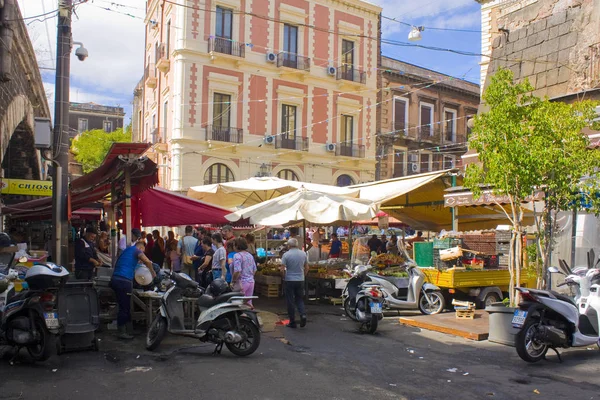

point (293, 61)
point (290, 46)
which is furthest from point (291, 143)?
point (290, 46)

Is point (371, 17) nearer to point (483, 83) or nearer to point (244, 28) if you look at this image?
point (244, 28)

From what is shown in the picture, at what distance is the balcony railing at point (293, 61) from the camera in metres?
29.4

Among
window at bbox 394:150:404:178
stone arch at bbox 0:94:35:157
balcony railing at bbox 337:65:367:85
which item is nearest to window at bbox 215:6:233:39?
balcony railing at bbox 337:65:367:85

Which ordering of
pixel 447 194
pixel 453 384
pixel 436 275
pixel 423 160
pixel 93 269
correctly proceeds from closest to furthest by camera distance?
pixel 453 384, pixel 93 269, pixel 436 275, pixel 447 194, pixel 423 160

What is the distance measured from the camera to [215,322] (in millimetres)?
6914

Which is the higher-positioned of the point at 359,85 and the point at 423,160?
the point at 359,85

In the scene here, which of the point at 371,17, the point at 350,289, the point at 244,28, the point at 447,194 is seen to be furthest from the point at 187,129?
the point at 350,289

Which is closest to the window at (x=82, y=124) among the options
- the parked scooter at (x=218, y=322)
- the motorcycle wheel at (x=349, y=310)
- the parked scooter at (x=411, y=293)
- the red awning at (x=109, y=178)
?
the red awning at (x=109, y=178)

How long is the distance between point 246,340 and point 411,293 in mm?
4807

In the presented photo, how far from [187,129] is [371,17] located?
13672 mm

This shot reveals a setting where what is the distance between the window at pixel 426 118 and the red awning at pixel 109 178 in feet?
93.2

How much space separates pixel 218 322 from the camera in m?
6.91

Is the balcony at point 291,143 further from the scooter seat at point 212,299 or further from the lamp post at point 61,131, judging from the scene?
the scooter seat at point 212,299

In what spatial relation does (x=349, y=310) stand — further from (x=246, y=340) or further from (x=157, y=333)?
(x=157, y=333)
